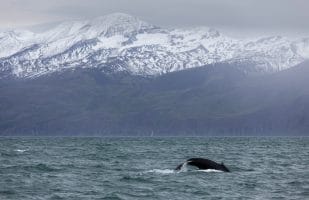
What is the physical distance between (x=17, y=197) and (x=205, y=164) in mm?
20386

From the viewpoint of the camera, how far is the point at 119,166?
250 ft

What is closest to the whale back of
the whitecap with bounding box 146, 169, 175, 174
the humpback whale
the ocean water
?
the humpback whale

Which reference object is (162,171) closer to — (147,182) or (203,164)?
(203,164)

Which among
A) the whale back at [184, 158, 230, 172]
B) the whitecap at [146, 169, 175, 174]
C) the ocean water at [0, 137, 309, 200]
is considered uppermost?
the whale back at [184, 158, 230, 172]

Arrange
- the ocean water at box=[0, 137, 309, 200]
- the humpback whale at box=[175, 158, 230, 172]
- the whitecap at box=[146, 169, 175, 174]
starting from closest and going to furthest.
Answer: the ocean water at box=[0, 137, 309, 200] → the humpback whale at box=[175, 158, 230, 172] → the whitecap at box=[146, 169, 175, 174]

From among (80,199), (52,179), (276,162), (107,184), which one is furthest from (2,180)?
(276,162)

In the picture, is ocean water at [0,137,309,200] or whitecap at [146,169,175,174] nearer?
ocean water at [0,137,309,200]

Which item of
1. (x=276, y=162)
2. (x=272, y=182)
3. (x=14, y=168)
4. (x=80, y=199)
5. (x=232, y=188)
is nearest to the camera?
(x=80, y=199)

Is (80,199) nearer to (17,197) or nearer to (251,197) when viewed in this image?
(17,197)

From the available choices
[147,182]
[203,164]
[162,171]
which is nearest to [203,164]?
[203,164]

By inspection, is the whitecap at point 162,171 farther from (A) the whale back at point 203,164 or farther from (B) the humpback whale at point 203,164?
(A) the whale back at point 203,164

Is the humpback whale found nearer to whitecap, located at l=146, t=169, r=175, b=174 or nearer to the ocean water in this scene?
the ocean water

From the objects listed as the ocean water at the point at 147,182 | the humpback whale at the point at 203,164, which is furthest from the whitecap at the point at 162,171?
the humpback whale at the point at 203,164

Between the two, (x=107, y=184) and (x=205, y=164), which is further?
(x=205, y=164)
